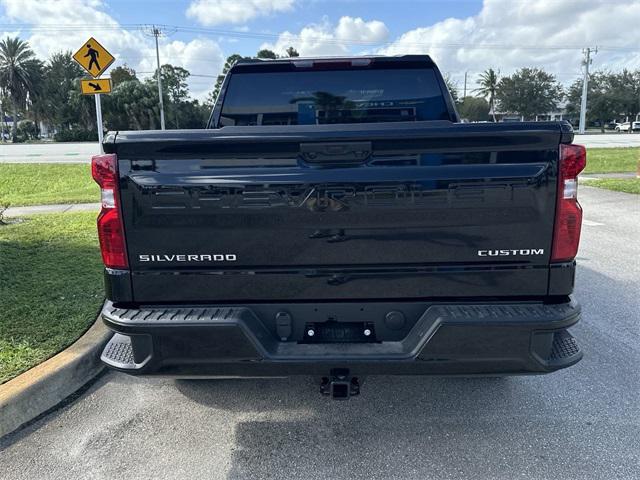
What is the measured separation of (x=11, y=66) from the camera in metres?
70.8

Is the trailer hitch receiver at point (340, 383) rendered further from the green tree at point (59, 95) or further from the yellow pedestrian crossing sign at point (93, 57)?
the green tree at point (59, 95)

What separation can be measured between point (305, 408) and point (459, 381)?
1.16m

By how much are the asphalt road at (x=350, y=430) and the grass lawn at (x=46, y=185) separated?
856 cm

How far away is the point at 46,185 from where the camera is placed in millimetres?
15367

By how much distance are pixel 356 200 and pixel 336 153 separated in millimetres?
241

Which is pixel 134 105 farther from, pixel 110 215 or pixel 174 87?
pixel 110 215

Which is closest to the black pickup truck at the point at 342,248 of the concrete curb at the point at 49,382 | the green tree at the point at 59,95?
the concrete curb at the point at 49,382

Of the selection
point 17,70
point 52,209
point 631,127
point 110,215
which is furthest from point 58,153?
point 631,127

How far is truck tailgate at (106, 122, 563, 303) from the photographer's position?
7.63ft

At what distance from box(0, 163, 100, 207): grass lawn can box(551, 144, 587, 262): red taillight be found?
10.5 metres

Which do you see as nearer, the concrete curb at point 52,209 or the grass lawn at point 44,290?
the grass lawn at point 44,290

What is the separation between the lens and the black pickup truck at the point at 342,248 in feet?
7.67

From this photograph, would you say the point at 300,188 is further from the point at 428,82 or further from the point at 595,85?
the point at 595,85

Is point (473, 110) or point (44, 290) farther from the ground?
point (473, 110)
